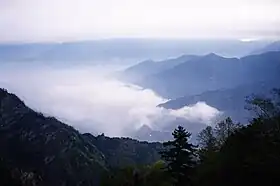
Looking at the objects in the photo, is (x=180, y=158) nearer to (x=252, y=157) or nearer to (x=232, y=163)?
(x=232, y=163)

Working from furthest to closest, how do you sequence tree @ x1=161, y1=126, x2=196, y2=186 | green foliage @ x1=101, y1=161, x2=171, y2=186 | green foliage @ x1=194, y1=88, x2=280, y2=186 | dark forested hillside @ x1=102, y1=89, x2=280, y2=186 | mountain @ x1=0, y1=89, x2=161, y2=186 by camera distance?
mountain @ x1=0, y1=89, x2=161, y2=186
green foliage @ x1=101, y1=161, x2=171, y2=186
tree @ x1=161, y1=126, x2=196, y2=186
dark forested hillside @ x1=102, y1=89, x2=280, y2=186
green foliage @ x1=194, y1=88, x2=280, y2=186

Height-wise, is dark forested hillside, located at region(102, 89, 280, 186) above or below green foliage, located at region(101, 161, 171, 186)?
above

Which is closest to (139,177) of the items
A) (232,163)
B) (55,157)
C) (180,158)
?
(180,158)

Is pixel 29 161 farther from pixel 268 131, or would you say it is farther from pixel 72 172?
pixel 268 131

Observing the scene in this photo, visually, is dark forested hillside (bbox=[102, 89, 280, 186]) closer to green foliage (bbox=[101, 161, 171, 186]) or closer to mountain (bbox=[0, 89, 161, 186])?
green foliage (bbox=[101, 161, 171, 186])

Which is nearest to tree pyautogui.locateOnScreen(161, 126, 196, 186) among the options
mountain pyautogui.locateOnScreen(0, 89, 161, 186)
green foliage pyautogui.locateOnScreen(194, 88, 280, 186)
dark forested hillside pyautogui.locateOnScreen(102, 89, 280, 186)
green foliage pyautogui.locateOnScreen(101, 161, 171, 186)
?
dark forested hillside pyautogui.locateOnScreen(102, 89, 280, 186)

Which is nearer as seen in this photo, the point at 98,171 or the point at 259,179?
the point at 259,179

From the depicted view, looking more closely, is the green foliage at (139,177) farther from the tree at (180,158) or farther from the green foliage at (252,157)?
the green foliage at (252,157)

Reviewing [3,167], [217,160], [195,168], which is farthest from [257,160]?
[3,167]

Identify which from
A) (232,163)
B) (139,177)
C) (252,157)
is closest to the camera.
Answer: (252,157)
